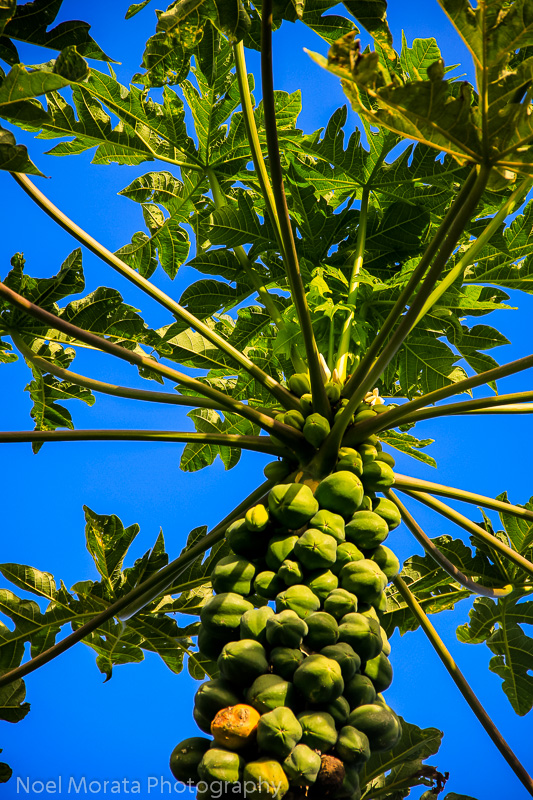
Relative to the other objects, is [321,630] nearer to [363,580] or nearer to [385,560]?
[363,580]

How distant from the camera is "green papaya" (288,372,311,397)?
268 cm

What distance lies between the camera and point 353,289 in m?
3.02

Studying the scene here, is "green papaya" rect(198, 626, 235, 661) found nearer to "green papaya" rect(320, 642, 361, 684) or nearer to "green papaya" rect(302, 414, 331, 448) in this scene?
"green papaya" rect(320, 642, 361, 684)

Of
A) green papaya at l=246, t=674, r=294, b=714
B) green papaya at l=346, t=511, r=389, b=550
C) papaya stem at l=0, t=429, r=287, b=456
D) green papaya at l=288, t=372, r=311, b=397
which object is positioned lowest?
green papaya at l=246, t=674, r=294, b=714

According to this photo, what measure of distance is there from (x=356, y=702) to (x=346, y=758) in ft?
0.56

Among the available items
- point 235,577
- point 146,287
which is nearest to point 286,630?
point 235,577

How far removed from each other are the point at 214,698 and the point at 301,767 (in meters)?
0.30

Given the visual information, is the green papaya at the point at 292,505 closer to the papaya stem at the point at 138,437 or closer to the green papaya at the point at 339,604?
the green papaya at the point at 339,604

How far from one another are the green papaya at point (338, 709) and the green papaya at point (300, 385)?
1.21m

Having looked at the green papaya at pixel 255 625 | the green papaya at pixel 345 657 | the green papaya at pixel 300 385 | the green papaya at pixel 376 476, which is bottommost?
the green papaya at pixel 345 657

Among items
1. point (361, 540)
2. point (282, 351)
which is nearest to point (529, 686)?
point (361, 540)

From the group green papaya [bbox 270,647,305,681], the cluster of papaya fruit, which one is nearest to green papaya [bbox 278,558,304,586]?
the cluster of papaya fruit

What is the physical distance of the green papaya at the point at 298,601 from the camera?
189 centimetres

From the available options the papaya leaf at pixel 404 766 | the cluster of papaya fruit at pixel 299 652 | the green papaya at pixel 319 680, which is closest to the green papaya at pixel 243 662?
the cluster of papaya fruit at pixel 299 652
